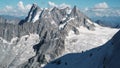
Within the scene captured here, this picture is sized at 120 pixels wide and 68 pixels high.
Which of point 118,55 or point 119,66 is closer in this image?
point 119,66

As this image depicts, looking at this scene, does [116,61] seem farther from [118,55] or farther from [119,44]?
[119,44]

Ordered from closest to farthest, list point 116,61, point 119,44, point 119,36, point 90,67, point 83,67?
point 116,61, point 119,44, point 119,36, point 90,67, point 83,67

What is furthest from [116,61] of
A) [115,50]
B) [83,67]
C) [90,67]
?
[83,67]

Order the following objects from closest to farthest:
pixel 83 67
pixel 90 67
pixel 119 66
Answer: pixel 119 66
pixel 90 67
pixel 83 67

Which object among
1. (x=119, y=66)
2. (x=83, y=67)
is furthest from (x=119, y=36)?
(x=83, y=67)

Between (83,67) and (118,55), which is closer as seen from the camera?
(118,55)

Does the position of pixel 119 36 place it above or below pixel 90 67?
above

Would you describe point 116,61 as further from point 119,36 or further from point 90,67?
point 90,67

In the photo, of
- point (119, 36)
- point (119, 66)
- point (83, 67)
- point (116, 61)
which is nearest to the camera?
point (119, 66)

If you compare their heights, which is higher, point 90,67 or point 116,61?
point 116,61
